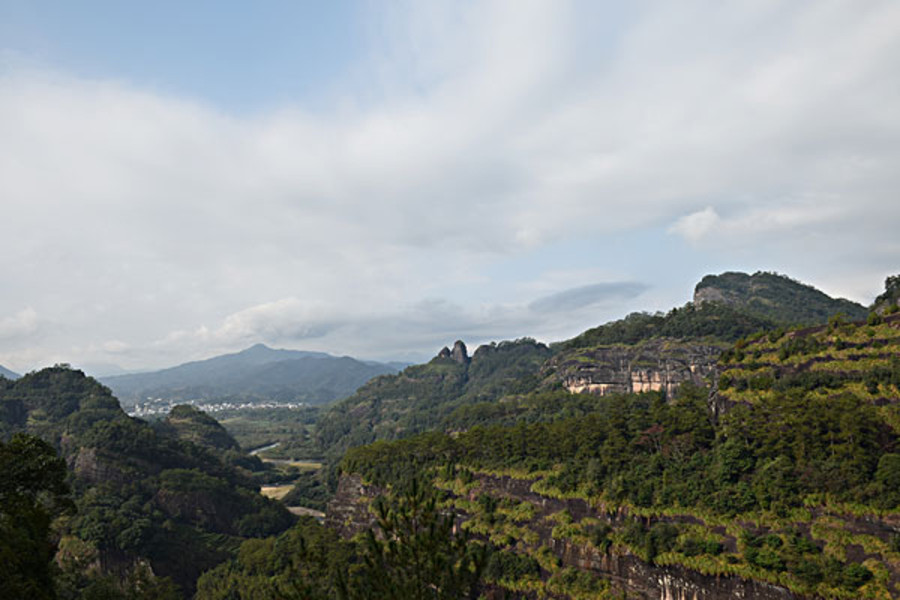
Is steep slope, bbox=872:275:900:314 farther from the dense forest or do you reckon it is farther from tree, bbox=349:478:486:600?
tree, bbox=349:478:486:600

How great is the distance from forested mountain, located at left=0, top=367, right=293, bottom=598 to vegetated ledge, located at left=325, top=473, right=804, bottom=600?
103 feet

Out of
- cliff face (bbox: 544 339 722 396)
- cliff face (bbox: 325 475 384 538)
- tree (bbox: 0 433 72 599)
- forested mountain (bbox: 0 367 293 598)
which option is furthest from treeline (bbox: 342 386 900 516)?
cliff face (bbox: 544 339 722 396)

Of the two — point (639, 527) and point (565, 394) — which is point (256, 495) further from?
point (639, 527)

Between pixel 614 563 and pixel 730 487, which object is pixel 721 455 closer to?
pixel 730 487

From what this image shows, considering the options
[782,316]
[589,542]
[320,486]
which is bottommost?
[320,486]

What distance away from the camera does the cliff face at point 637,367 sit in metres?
98.7

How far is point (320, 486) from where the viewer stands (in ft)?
394

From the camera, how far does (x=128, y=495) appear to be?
80.1 metres

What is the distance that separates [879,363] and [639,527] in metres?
24.9

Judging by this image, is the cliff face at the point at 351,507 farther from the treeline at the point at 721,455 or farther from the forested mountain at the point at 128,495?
the forested mountain at the point at 128,495

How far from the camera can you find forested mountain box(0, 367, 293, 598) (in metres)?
61.2

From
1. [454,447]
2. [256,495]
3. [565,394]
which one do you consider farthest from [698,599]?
[256,495]

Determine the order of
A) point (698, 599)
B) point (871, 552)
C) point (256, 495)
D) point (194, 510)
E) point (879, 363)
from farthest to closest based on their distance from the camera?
1. point (256, 495)
2. point (194, 510)
3. point (879, 363)
4. point (698, 599)
5. point (871, 552)

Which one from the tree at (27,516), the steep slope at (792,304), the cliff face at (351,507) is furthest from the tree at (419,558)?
the steep slope at (792,304)
